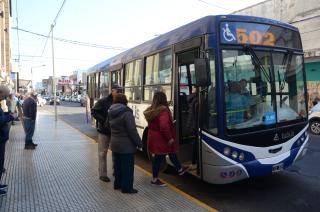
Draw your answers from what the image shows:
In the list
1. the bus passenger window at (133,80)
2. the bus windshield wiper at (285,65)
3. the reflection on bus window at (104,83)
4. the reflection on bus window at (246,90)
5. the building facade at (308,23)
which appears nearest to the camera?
the reflection on bus window at (246,90)

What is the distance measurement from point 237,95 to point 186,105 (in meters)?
1.48

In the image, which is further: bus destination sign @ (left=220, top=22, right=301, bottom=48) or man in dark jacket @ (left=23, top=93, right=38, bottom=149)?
man in dark jacket @ (left=23, top=93, right=38, bottom=149)

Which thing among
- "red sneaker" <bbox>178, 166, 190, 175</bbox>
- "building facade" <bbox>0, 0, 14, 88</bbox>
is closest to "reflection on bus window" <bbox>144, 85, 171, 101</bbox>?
"red sneaker" <bbox>178, 166, 190, 175</bbox>

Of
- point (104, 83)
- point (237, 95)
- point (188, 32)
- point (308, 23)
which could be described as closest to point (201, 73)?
point (237, 95)

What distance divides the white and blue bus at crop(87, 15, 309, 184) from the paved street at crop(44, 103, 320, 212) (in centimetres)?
47

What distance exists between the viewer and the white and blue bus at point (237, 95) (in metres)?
5.18

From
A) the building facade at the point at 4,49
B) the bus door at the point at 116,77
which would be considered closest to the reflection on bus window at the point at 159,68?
the bus door at the point at 116,77

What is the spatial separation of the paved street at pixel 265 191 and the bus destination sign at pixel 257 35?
8.57 ft

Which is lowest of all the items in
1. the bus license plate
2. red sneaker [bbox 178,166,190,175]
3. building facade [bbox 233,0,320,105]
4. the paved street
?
the paved street

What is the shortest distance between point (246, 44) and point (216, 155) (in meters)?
1.88

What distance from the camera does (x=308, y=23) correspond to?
64.4 feet

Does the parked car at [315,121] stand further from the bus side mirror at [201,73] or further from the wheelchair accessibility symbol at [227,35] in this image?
the bus side mirror at [201,73]

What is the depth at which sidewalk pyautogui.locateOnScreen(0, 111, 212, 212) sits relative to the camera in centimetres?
502

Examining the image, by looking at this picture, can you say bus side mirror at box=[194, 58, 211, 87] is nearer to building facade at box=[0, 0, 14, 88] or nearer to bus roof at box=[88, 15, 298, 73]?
bus roof at box=[88, 15, 298, 73]
